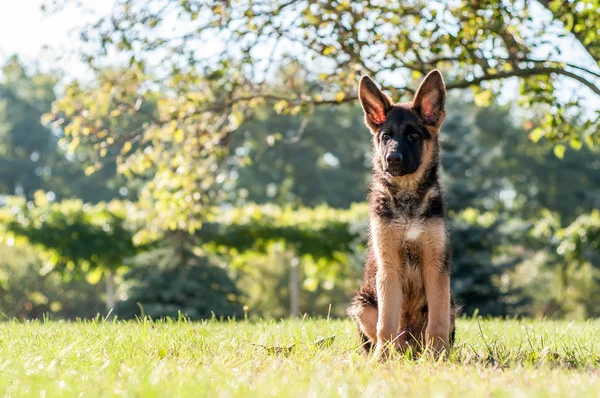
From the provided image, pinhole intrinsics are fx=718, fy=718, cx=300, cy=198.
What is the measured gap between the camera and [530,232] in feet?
72.6

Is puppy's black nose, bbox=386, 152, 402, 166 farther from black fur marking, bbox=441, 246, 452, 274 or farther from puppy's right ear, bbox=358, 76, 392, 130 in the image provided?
black fur marking, bbox=441, 246, 452, 274

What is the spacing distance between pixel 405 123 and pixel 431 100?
36 cm

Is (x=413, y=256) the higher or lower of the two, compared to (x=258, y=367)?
higher

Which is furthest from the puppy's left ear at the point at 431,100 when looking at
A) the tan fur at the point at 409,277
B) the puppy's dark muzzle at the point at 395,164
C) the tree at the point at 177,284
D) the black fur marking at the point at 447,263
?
the tree at the point at 177,284

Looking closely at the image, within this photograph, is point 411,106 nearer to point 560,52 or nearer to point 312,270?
point 560,52

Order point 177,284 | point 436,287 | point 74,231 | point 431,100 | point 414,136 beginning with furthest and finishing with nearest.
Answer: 1. point 74,231
2. point 177,284
3. point 431,100
4. point 414,136
5. point 436,287

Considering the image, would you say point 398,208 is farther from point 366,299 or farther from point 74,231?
point 74,231

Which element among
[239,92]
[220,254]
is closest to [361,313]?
[239,92]

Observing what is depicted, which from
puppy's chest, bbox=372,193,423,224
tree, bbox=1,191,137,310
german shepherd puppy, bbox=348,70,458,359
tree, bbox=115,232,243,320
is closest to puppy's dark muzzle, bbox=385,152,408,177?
german shepherd puppy, bbox=348,70,458,359

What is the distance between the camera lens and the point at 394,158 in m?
5.41

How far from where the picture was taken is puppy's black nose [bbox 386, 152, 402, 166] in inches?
213

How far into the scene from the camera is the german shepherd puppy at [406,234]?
5355 millimetres

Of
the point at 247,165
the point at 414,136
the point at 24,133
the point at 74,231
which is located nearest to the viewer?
the point at 414,136

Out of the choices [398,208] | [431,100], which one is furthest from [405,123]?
[398,208]
